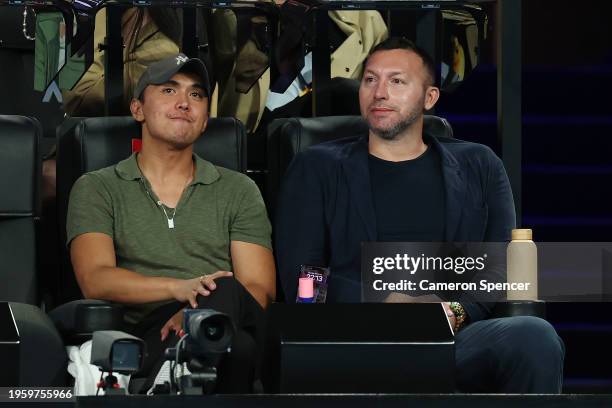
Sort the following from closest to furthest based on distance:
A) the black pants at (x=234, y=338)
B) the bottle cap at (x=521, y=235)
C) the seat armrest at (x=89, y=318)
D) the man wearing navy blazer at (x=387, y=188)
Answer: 1. the black pants at (x=234, y=338)
2. the bottle cap at (x=521, y=235)
3. the seat armrest at (x=89, y=318)
4. the man wearing navy blazer at (x=387, y=188)

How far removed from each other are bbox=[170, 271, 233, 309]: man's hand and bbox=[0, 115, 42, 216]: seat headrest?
0.51 meters

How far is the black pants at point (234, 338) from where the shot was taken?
2.59m

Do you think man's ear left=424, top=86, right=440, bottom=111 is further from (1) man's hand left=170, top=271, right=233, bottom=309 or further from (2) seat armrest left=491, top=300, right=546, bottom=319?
(1) man's hand left=170, top=271, right=233, bottom=309

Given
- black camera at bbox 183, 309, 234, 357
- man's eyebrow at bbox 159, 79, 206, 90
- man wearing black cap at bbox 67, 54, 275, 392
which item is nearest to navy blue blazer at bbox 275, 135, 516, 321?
man wearing black cap at bbox 67, 54, 275, 392

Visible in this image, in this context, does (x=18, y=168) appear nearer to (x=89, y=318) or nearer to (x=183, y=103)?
(x=183, y=103)

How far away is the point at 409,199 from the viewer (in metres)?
3.51

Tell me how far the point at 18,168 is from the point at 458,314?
1164mm

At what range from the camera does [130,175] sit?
3.53 meters

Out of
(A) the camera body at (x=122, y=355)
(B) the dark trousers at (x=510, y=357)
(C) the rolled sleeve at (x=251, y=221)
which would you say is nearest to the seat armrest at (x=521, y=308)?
(B) the dark trousers at (x=510, y=357)

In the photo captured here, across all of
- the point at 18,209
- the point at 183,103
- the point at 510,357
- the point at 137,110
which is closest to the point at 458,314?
the point at 510,357

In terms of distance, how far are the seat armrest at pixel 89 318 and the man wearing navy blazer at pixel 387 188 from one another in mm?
539

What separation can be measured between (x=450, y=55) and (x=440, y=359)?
6.15 feet

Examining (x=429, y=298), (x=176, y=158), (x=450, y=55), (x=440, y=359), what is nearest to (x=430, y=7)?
(x=450, y=55)

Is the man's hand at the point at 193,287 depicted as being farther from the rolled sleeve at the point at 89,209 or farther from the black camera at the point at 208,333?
the black camera at the point at 208,333
